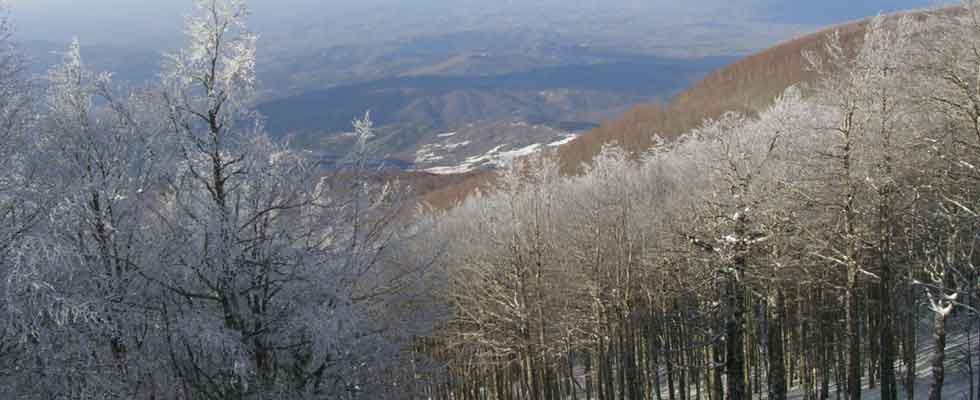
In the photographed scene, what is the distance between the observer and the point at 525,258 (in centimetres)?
2292

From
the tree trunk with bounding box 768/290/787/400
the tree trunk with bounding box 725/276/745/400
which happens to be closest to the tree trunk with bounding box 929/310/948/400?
the tree trunk with bounding box 768/290/787/400

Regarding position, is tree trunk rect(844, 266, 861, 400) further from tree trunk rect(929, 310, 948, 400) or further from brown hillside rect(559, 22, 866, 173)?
brown hillside rect(559, 22, 866, 173)

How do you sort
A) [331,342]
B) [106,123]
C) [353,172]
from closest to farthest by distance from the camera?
[331,342]
[106,123]
[353,172]

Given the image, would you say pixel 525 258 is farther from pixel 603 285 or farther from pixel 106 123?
Result: pixel 106 123

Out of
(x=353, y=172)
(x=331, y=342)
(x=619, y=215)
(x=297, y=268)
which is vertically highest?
(x=353, y=172)

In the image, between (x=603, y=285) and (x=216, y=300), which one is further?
(x=603, y=285)

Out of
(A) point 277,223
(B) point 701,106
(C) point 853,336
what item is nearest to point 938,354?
(C) point 853,336

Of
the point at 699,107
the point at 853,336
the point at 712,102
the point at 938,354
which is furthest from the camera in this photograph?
the point at 712,102

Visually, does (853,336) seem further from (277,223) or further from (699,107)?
(699,107)

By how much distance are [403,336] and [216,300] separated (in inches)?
103

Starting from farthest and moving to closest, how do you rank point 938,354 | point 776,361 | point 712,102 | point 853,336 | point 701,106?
point 712,102
point 701,106
point 776,361
point 853,336
point 938,354

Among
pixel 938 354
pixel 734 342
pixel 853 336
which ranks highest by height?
pixel 938 354

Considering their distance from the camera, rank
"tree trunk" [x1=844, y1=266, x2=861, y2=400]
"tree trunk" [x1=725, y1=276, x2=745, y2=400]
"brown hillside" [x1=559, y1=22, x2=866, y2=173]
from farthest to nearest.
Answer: "brown hillside" [x1=559, y1=22, x2=866, y2=173] < "tree trunk" [x1=725, y1=276, x2=745, y2=400] < "tree trunk" [x1=844, y1=266, x2=861, y2=400]

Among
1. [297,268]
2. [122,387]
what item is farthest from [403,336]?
[122,387]
